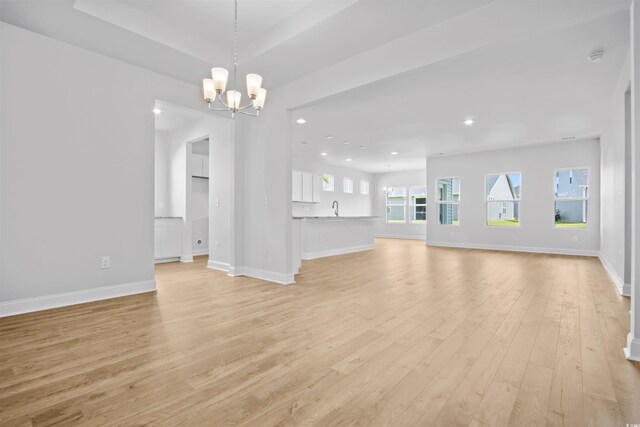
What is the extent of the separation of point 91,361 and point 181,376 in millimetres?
704

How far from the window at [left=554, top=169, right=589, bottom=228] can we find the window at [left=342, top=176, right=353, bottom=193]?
634cm

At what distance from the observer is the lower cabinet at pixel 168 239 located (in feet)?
19.3

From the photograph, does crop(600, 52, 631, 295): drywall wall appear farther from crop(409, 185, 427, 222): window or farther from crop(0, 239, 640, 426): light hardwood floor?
crop(409, 185, 427, 222): window

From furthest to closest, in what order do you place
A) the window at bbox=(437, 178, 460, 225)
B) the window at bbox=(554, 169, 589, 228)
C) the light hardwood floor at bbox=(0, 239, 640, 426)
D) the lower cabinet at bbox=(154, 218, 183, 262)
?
the window at bbox=(437, 178, 460, 225), the window at bbox=(554, 169, 589, 228), the lower cabinet at bbox=(154, 218, 183, 262), the light hardwood floor at bbox=(0, 239, 640, 426)

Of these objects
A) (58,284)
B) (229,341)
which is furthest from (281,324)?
(58,284)

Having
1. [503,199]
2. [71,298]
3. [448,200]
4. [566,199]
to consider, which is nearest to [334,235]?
[448,200]

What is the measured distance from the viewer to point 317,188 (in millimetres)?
9828

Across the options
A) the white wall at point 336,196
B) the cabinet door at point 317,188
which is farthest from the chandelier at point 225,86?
the cabinet door at point 317,188

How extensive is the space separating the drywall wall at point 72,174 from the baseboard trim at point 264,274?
120cm

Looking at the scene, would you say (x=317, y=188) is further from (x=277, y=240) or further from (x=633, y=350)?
(x=633, y=350)

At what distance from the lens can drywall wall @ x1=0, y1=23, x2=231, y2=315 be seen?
288 cm

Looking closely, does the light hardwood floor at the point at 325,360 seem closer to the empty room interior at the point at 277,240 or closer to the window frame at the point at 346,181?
the empty room interior at the point at 277,240

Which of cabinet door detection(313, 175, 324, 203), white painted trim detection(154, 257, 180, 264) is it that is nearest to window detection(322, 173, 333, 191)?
cabinet door detection(313, 175, 324, 203)

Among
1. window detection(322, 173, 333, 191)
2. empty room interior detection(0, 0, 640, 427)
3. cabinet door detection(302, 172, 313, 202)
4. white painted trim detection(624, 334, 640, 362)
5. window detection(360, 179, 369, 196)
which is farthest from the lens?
window detection(360, 179, 369, 196)
